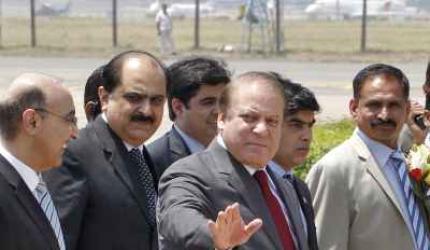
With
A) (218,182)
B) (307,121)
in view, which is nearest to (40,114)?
(218,182)

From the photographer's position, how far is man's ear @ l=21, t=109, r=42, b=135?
15.5ft

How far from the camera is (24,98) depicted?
15.7 ft

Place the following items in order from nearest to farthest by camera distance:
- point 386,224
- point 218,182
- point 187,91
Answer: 1. point 218,182
2. point 386,224
3. point 187,91

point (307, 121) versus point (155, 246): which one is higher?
point (307, 121)

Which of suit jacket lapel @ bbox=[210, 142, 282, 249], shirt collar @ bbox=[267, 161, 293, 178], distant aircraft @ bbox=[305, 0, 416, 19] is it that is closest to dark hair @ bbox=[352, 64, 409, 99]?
shirt collar @ bbox=[267, 161, 293, 178]

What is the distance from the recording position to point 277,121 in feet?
15.3

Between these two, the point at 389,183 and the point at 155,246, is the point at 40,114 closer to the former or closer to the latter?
the point at 155,246

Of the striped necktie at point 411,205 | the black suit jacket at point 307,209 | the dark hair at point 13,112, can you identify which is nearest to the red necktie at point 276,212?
the black suit jacket at point 307,209

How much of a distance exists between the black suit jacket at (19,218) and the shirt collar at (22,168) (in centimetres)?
2

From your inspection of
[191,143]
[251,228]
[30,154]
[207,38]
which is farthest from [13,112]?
[207,38]

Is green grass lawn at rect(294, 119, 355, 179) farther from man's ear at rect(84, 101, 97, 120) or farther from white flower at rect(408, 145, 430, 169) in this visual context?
man's ear at rect(84, 101, 97, 120)

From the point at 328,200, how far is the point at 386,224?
0.32m

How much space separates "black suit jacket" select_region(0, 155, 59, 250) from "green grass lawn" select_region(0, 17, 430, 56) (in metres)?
30.7

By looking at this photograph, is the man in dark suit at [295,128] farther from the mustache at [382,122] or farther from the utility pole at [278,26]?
the utility pole at [278,26]
